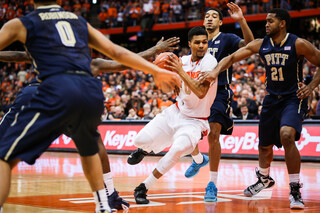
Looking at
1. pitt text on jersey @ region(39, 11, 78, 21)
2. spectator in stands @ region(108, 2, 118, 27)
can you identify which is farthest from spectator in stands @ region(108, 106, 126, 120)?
spectator in stands @ region(108, 2, 118, 27)

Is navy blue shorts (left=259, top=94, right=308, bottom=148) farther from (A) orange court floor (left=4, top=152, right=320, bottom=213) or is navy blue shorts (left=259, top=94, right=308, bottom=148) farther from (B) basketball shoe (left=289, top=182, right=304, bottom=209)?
(A) orange court floor (left=4, top=152, right=320, bottom=213)

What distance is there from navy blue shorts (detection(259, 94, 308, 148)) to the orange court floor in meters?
0.88

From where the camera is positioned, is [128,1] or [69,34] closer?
[69,34]

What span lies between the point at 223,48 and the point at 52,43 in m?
4.05

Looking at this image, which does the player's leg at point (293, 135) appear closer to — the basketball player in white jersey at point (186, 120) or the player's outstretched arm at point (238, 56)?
the player's outstretched arm at point (238, 56)

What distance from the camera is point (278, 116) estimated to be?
6.71 meters

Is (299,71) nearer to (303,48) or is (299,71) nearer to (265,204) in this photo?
(303,48)

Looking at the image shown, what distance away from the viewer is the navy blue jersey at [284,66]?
6.54 metres

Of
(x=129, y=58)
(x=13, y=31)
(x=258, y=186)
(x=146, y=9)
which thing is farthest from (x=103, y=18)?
(x=13, y=31)

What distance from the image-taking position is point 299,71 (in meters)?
6.62

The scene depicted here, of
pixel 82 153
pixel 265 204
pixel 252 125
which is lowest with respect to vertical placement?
pixel 252 125

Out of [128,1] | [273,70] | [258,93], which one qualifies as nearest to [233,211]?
[273,70]

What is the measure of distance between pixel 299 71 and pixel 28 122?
4026 mm

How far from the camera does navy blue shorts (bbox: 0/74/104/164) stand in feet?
12.6
